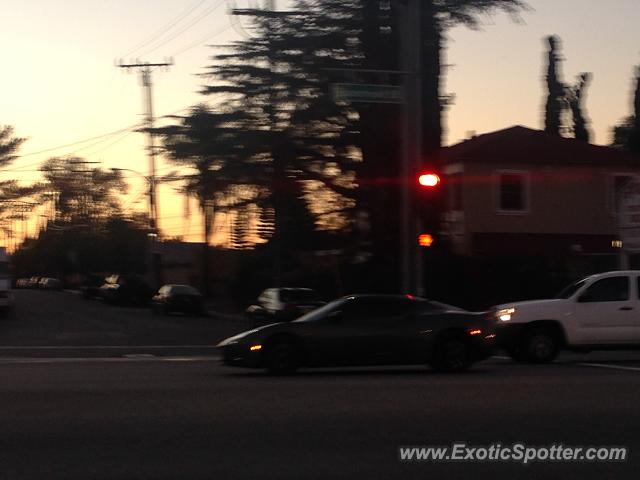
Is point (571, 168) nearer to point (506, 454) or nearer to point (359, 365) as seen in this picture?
point (359, 365)

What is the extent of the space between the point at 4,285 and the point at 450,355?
29439 mm

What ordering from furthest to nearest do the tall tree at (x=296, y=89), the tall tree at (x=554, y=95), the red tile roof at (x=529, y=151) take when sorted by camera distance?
the tall tree at (x=554, y=95) → the red tile roof at (x=529, y=151) → the tall tree at (x=296, y=89)

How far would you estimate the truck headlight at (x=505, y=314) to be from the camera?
782 inches

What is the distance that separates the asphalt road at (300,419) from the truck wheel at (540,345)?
69 centimetres

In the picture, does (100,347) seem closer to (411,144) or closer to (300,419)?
(411,144)

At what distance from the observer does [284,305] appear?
32.2m

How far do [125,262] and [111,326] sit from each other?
1973 inches

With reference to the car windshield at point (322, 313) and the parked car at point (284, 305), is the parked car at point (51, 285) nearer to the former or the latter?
the parked car at point (284, 305)

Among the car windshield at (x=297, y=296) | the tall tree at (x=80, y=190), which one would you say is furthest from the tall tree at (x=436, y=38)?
the tall tree at (x=80, y=190)

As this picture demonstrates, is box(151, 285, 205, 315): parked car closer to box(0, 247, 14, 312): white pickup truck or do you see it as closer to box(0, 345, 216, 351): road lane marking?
box(0, 247, 14, 312): white pickup truck

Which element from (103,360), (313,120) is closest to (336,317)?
(103,360)

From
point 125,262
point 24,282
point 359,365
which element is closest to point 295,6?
point 359,365

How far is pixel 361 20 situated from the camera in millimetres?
35344

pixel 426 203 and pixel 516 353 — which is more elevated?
pixel 426 203
